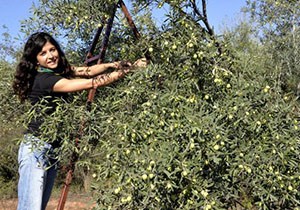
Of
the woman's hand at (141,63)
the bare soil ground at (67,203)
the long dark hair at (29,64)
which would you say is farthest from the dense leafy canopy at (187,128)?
the bare soil ground at (67,203)

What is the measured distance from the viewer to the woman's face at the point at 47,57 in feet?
10.1

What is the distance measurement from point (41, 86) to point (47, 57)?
13.7 inches

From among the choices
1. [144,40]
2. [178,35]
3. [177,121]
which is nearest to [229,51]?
[178,35]

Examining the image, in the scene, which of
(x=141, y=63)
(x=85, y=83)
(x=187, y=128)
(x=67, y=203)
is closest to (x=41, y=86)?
(x=85, y=83)

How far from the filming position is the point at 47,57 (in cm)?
309

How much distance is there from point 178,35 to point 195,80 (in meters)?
0.34

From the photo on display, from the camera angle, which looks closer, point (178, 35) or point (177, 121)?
point (177, 121)

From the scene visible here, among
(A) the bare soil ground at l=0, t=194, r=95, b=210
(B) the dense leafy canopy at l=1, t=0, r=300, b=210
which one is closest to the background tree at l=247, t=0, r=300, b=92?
(A) the bare soil ground at l=0, t=194, r=95, b=210

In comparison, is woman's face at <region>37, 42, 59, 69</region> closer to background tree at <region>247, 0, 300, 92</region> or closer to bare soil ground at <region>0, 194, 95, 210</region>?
bare soil ground at <region>0, 194, 95, 210</region>

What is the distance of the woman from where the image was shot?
275 cm

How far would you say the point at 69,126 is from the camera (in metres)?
2.64

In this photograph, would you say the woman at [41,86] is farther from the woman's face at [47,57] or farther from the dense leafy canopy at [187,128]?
the dense leafy canopy at [187,128]

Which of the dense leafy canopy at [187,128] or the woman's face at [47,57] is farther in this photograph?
the woman's face at [47,57]

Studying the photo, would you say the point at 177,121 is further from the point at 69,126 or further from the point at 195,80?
the point at 69,126
